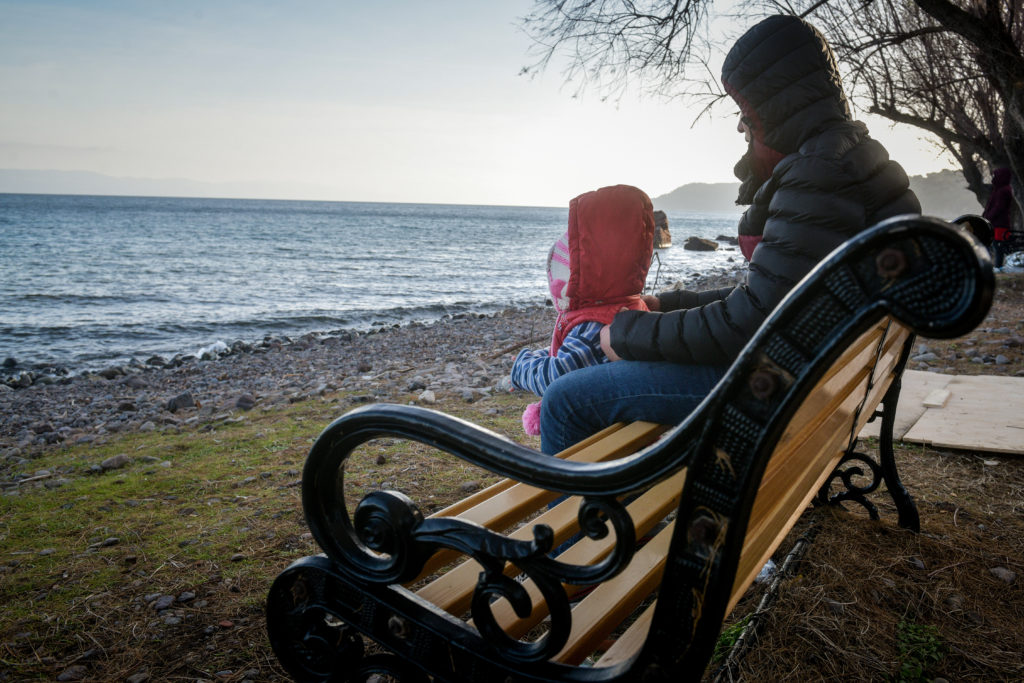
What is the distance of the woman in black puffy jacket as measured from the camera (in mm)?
1828

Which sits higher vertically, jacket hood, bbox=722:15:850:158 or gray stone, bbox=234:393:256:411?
jacket hood, bbox=722:15:850:158

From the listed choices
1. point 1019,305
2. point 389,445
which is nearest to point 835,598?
point 389,445

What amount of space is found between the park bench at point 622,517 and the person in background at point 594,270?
2.23ft

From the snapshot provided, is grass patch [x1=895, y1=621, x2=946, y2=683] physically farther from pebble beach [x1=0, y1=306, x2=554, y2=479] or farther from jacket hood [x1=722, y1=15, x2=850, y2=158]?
pebble beach [x1=0, y1=306, x2=554, y2=479]

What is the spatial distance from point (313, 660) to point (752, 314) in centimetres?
157

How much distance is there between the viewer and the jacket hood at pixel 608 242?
2.36 meters

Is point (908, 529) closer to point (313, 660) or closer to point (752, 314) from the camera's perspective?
point (752, 314)

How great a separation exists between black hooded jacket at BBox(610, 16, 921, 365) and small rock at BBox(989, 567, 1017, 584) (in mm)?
1603

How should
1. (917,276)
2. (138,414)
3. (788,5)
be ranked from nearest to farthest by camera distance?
(917,276), (138,414), (788,5)

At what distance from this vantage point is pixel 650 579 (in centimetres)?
158

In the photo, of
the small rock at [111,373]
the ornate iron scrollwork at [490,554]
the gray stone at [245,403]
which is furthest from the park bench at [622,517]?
the small rock at [111,373]

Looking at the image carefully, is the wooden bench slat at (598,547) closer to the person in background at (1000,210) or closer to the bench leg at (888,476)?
the bench leg at (888,476)

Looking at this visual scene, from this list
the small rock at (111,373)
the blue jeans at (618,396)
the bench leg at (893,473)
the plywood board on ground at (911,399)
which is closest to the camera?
the blue jeans at (618,396)

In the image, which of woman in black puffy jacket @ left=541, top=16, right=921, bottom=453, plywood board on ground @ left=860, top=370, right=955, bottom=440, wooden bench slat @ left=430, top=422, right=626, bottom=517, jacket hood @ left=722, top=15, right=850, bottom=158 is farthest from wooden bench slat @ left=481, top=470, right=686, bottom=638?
plywood board on ground @ left=860, top=370, right=955, bottom=440
